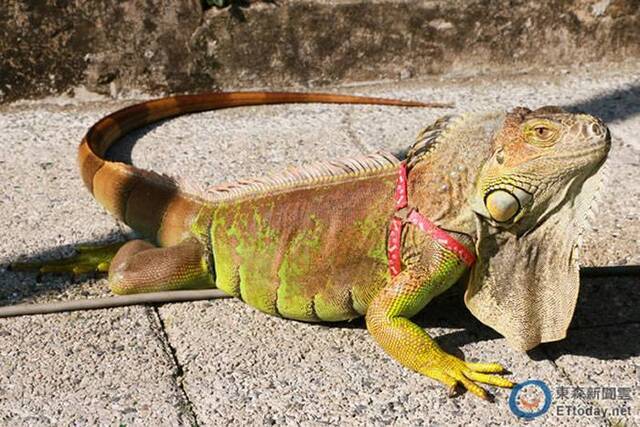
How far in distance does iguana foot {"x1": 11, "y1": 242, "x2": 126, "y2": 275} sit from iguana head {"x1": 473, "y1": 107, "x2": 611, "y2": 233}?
161 cm

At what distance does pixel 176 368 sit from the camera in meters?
3.34

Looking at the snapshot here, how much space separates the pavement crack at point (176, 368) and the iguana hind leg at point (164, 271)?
11cm

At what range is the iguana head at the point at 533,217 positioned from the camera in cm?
295

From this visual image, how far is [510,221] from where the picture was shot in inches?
121

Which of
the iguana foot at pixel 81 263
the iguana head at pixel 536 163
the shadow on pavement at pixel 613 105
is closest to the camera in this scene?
the iguana head at pixel 536 163

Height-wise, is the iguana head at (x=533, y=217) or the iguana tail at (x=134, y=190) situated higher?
the iguana head at (x=533, y=217)

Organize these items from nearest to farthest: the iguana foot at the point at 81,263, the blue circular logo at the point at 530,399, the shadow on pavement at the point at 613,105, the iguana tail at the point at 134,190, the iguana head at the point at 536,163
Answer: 1. the iguana head at the point at 536,163
2. the blue circular logo at the point at 530,399
3. the iguana tail at the point at 134,190
4. the iguana foot at the point at 81,263
5. the shadow on pavement at the point at 613,105

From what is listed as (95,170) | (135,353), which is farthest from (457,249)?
(95,170)

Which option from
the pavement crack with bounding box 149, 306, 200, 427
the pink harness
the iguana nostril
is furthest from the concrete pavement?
the iguana nostril

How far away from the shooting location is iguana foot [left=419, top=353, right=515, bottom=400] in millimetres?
3133

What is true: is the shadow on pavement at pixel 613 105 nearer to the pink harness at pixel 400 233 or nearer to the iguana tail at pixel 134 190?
the iguana tail at pixel 134 190

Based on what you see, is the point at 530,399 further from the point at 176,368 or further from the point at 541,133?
the point at 176,368

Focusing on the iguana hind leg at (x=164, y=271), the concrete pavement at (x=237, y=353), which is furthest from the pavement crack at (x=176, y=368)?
the iguana hind leg at (x=164, y=271)

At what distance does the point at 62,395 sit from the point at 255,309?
0.79m
